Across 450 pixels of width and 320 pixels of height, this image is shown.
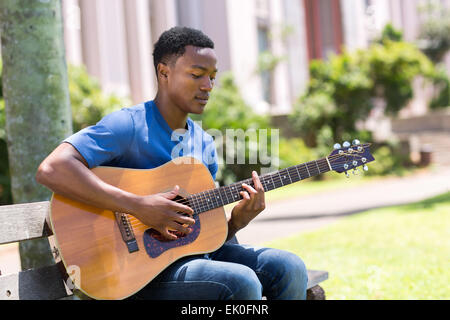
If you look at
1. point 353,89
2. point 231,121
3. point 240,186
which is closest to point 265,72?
point 353,89

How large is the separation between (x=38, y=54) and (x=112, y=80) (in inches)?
409

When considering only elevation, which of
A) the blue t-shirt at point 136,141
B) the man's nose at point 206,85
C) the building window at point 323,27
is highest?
the building window at point 323,27

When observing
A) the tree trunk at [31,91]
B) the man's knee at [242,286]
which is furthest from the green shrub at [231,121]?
the man's knee at [242,286]

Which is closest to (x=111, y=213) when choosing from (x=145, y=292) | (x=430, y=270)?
(x=145, y=292)

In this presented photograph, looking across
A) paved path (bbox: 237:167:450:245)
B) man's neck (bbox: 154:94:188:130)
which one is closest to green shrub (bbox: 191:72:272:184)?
paved path (bbox: 237:167:450:245)

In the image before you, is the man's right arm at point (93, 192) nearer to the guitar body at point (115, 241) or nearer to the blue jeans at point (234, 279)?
the guitar body at point (115, 241)

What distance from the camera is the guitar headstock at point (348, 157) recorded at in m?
3.06

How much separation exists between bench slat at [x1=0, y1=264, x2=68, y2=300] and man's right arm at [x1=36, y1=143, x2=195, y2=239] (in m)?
0.43

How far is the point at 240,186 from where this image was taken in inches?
115

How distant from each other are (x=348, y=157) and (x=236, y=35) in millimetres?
15625

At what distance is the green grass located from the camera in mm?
4480

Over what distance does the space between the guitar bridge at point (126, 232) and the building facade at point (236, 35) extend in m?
10.3

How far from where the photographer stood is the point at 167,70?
9.93 feet

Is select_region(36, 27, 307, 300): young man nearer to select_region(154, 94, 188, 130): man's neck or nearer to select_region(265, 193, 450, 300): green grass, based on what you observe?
select_region(154, 94, 188, 130): man's neck
